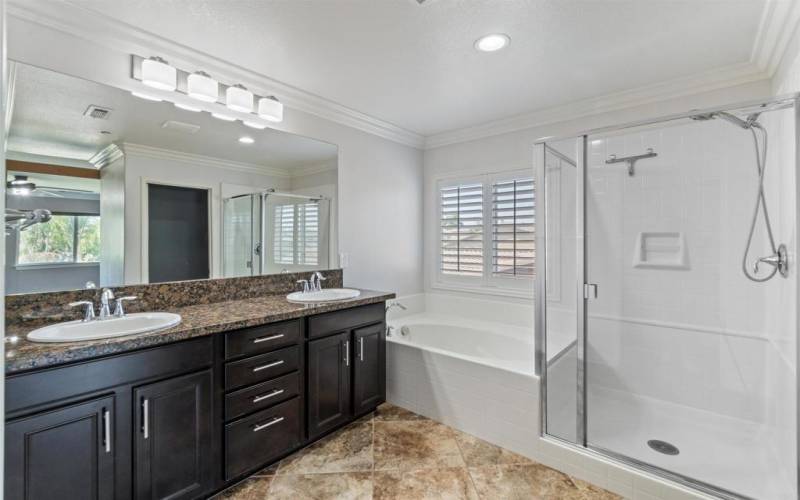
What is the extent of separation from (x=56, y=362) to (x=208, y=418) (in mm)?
671

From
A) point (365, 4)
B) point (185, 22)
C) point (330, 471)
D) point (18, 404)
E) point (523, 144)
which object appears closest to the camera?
point (18, 404)

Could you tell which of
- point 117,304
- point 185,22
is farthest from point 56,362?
point 185,22

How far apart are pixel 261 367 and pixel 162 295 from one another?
732 millimetres

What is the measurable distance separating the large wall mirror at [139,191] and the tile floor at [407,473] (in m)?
1.24

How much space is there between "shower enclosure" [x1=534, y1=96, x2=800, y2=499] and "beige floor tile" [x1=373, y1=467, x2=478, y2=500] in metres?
0.58

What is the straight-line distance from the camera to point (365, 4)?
1.79m

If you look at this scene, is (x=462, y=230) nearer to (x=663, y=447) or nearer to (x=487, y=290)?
(x=487, y=290)

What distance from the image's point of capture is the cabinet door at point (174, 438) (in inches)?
63.7

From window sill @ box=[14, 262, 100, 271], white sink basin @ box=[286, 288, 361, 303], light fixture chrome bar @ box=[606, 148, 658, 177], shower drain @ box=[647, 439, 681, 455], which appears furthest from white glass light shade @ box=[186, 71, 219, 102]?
shower drain @ box=[647, 439, 681, 455]

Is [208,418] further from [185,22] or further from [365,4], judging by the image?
[365,4]

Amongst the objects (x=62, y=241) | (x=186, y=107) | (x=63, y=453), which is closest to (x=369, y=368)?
(x=63, y=453)

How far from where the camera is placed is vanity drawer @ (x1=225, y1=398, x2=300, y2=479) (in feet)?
6.29

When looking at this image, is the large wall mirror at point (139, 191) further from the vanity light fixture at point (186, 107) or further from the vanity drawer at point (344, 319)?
the vanity drawer at point (344, 319)

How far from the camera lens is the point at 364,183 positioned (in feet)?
11.1
